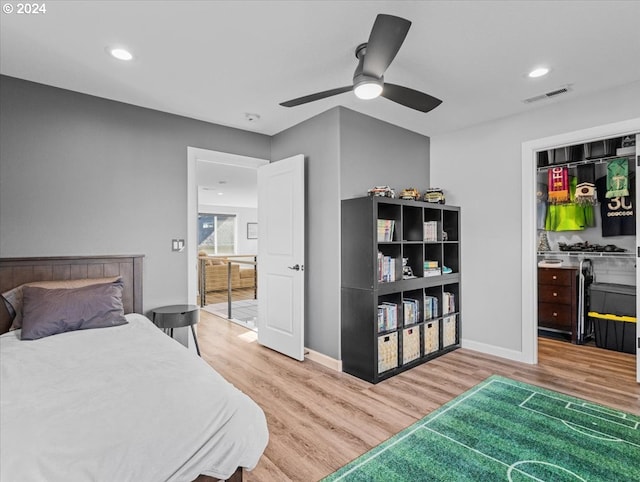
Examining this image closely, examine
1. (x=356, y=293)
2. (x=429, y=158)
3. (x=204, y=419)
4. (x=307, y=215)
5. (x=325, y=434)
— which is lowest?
(x=325, y=434)

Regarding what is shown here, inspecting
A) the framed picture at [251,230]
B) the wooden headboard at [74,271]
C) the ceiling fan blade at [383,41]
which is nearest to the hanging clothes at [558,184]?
the ceiling fan blade at [383,41]

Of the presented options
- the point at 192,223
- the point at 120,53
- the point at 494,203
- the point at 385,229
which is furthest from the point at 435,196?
the point at 120,53

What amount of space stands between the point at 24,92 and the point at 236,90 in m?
1.66

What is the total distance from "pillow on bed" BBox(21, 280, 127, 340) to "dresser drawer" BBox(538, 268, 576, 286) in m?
4.64

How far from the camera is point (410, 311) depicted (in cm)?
344

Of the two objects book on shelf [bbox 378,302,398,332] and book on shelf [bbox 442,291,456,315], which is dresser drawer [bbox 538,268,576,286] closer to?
book on shelf [bbox 442,291,456,315]

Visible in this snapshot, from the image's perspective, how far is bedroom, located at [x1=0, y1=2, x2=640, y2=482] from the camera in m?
2.75

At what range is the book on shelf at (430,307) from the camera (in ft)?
11.9

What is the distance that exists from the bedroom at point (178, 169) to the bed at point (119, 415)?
1241 mm

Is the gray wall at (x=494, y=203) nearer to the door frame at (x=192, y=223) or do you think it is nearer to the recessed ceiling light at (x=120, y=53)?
the door frame at (x=192, y=223)

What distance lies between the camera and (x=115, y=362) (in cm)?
Result: 177

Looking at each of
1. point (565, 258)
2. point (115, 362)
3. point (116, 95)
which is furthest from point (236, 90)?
point (565, 258)

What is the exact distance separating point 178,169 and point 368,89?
7.36ft

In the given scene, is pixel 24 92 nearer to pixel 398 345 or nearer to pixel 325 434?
pixel 325 434
